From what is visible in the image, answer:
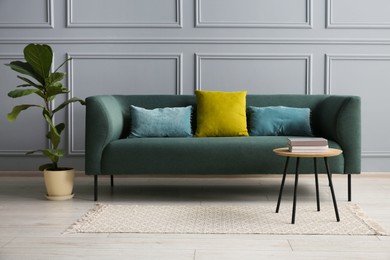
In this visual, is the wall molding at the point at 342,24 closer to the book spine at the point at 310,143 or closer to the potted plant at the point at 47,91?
the book spine at the point at 310,143

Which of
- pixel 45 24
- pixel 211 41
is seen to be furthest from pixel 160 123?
pixel 45 24

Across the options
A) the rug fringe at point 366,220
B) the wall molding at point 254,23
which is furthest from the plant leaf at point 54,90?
the rug fringe at point 366,220

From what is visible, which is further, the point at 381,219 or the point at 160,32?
the point at 160,32

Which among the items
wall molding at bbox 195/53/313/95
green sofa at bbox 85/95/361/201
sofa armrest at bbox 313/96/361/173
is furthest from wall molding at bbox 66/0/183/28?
sofa armrest at bbox 313/96/361/173

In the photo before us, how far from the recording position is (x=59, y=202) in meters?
3.51

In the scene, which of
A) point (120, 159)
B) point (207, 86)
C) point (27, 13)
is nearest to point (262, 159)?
point (120, 159)

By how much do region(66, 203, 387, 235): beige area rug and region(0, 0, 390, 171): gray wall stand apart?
1.44m

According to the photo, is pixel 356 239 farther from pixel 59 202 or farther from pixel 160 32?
pixel 160 32

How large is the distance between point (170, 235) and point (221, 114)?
4.60 feet

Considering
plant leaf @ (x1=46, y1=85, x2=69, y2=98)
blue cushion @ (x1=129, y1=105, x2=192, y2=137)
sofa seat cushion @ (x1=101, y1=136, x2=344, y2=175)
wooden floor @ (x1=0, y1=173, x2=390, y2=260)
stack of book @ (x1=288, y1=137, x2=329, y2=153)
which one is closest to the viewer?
wooden floor @ (x1=0, y1=173, x2=390, y2=260)

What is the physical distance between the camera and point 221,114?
3.85 meters

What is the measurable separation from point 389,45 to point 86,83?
2.49m

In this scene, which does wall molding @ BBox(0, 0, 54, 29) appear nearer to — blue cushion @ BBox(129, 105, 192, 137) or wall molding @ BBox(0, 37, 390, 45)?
wall molding @ BBox(0, 37, 390, 45)

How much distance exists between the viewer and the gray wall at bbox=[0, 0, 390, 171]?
4496 mm
